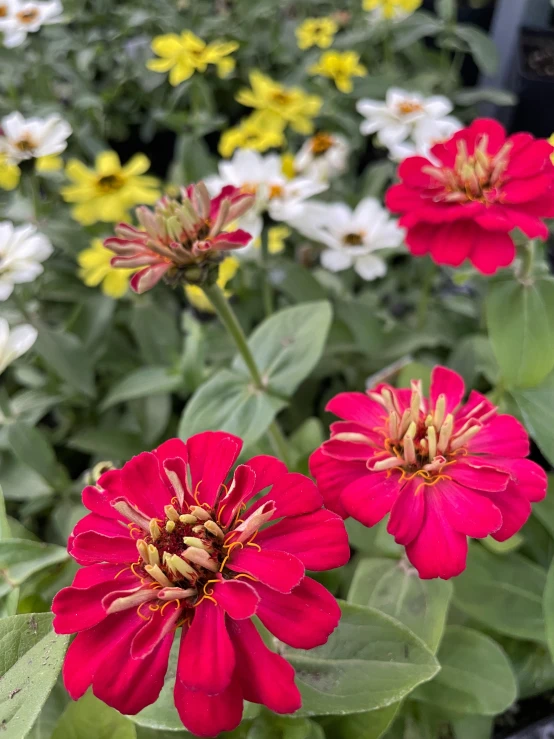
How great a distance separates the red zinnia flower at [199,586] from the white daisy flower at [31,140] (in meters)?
0.54

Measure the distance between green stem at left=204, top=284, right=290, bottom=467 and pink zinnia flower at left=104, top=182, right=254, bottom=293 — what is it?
0.03 meters

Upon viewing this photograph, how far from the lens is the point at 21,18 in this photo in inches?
38.9

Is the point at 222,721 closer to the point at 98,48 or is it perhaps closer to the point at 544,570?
the point at 544,570

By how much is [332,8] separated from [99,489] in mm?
1561

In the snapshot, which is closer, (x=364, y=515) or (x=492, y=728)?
(x=364, y=515)

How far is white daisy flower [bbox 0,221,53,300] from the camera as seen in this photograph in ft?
2.18

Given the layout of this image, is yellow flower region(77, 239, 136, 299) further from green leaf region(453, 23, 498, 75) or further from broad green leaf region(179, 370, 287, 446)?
green leaf region(453, 23, 498, 75)

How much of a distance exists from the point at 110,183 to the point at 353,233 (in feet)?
1.19

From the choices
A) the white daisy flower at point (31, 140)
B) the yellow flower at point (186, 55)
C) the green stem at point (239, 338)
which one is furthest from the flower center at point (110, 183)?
the green stem at point (239, 338)

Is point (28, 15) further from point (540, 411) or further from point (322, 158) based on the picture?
point (540, 411)

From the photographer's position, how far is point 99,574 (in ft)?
1.13

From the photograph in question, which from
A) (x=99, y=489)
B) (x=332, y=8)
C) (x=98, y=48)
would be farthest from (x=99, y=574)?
(x=332, y=8)

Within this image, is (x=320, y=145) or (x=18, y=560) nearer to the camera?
(x=18, y=560)

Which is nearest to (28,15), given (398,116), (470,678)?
(398,116)
